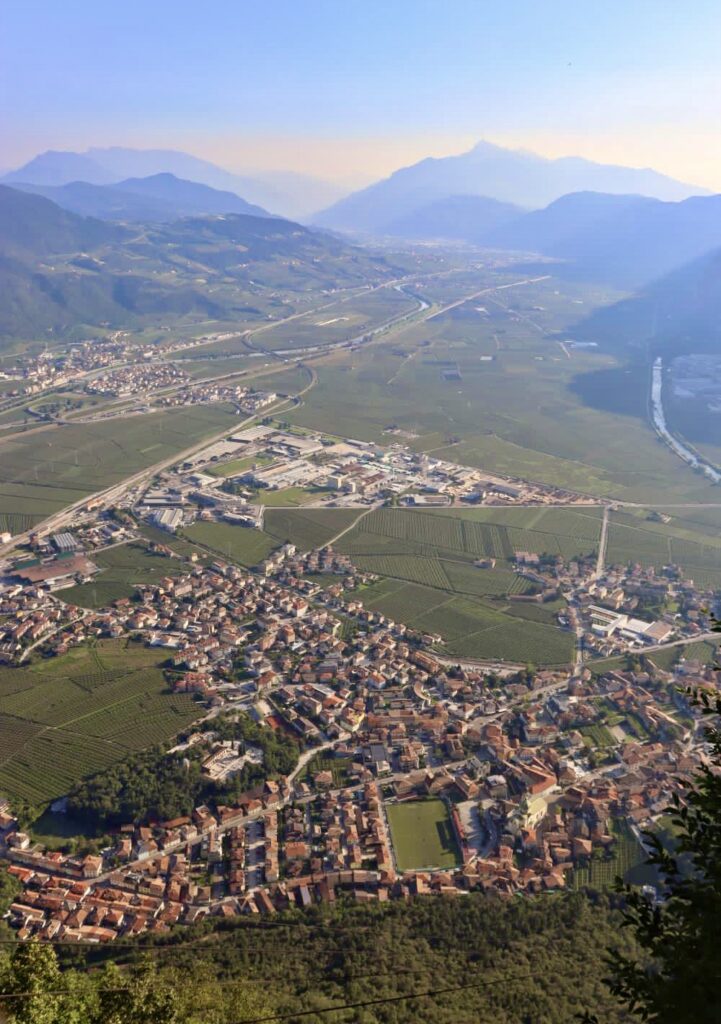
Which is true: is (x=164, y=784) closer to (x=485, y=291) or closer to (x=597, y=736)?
(x=597, y=736)

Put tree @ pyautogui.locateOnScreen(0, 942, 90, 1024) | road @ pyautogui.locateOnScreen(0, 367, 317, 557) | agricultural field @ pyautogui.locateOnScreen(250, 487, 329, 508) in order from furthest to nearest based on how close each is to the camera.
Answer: agricultural field @ pyautogui.locateOnScreen(250, 487, 329, 508) < road @ pyautogui.locateOnScreen(0, 367, 317, 557) < tree @ pyautogui.locateOnScreen(0, 942, 90, 1024)

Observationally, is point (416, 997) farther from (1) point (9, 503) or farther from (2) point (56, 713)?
(1) point (9, 503)

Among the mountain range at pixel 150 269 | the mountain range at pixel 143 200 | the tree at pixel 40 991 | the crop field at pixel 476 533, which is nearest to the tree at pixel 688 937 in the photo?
the tree at pixel 40 991

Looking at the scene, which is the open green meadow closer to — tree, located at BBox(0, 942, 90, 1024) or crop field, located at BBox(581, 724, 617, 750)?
crop field, located at BBox(581, 724, 617, 750)

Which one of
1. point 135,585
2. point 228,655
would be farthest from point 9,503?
point 228,655

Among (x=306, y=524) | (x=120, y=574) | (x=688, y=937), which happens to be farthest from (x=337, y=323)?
(x=688, y=937)

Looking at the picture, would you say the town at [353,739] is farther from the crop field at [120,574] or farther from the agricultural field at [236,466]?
the agricultural field at [236,466]

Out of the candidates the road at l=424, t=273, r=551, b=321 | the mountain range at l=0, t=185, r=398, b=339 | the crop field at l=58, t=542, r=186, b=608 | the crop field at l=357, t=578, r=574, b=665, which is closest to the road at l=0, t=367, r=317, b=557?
the crop field at l=58, t=542, r=186, b=608
